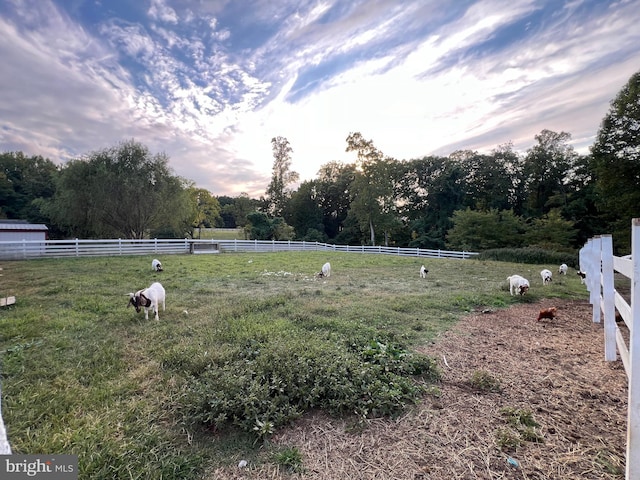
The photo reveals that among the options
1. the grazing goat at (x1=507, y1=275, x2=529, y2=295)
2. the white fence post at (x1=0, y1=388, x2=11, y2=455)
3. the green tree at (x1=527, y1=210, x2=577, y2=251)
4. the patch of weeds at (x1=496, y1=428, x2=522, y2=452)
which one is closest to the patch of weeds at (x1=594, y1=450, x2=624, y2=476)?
the patch of weeds at (x1=496, y1=428, x2=522, y2=452)

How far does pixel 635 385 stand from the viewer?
4.18 feet

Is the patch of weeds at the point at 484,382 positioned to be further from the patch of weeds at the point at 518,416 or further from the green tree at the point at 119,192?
the green tree at the point at 119,192

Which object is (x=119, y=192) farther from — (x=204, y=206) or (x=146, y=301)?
(x=146, y=301)

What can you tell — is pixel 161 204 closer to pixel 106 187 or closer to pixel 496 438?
pixel 106 187

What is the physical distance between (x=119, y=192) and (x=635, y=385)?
24138 millimetres

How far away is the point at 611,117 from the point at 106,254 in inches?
1056

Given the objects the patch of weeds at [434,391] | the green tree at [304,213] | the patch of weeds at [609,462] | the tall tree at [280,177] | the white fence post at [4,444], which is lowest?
the patch of weeds at [434,391]

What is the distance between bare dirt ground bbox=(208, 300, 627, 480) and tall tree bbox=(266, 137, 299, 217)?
112 ft

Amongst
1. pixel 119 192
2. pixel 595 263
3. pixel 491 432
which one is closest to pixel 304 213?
Answer: pixel 119 192

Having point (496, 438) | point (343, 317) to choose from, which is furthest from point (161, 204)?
point (496, 438)

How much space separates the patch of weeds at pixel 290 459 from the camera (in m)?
1.67

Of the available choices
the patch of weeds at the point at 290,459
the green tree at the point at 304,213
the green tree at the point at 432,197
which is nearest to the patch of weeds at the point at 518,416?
the patch of weeds at the point at 290,459

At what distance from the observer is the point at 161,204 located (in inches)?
807

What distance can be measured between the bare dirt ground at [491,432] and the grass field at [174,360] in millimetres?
214
